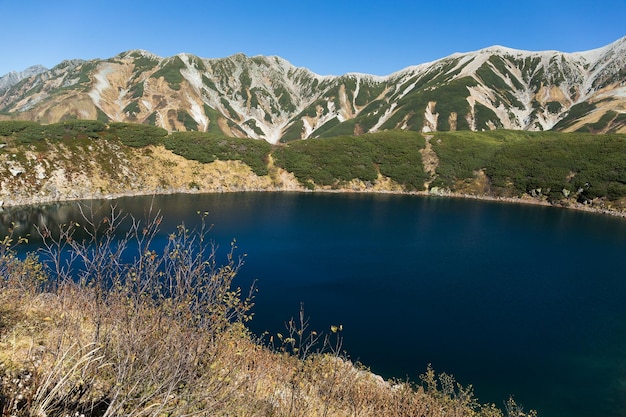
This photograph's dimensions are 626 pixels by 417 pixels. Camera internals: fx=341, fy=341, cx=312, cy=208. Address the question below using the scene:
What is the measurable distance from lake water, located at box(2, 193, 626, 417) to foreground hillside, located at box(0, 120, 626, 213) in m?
15.8

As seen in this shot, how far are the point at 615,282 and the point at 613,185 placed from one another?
59.3 metres

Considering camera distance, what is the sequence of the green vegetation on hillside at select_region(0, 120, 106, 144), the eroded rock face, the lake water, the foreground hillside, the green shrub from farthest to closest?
the green shrub
the green vegetation on hillside at select_region(0, 120, 106, 144)
the foreground hillside
the eroded rock face
the lake water

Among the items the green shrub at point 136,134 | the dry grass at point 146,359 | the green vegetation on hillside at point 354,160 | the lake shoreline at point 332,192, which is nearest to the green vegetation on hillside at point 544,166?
the lake shoreline at point 332,192

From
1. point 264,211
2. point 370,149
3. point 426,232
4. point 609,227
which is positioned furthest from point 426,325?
point 370,149

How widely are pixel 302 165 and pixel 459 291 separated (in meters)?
74.4

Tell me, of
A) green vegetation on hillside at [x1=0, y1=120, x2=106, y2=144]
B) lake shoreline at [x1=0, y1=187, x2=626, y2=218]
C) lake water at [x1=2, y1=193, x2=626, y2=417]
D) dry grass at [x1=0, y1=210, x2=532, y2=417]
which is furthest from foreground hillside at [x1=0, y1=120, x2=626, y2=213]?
dry grass at [x1=0, y1=210, x2=532, y2=417]

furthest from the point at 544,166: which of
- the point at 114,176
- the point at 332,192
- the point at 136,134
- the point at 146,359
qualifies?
the point at 136,134

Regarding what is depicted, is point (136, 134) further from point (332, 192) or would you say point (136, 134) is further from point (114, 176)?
point (332, 192)

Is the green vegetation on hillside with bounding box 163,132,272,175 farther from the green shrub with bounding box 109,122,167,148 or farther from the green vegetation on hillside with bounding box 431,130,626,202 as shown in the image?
the green vegetation on hillside with bounding box 431,130,626,202

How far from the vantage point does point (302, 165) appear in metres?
102

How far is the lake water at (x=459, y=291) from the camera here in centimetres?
2095

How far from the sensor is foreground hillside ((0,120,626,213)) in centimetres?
7269

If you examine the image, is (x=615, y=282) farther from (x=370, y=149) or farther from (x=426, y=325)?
(x=370, y=149)

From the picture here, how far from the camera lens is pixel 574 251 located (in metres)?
46.5
